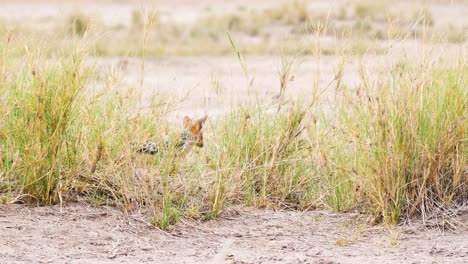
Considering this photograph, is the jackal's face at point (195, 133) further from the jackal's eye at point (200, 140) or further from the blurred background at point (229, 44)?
the blurred background at point (229, 44)

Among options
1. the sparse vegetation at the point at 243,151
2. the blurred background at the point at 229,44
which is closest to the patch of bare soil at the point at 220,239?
the sparse vegetation at the point at 243,151

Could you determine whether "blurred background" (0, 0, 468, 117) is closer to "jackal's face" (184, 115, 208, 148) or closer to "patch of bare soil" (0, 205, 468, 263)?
"jackal's face" (184, 115, 208, 148)

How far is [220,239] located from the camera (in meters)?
4.54

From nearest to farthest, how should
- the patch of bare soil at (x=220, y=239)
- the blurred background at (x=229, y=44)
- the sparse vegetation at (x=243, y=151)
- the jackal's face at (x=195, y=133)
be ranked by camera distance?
the patch of bare soil at (x=220, y=239) < the sparse vegetation at (x=243, y=151) < the jackal's face at (x=195, y=133) < the blurred background at (x=229, y=44)

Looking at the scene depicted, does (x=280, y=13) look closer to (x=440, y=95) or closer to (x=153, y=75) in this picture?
(x=153, y=75)

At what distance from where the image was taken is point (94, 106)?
5.12 m

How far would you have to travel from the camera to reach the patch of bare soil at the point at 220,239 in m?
4.27

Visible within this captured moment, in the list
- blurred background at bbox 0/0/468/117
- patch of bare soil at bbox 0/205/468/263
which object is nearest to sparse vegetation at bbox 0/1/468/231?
patch of bare soil at bbox 0/205/468/263

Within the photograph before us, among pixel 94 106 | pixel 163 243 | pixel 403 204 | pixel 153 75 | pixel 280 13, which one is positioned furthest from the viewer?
pixel 280 13

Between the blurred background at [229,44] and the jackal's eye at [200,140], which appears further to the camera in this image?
the blurred background at [229,44]

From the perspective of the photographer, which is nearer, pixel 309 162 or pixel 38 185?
pixel 38 185

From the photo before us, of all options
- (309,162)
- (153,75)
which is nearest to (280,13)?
(153,75)

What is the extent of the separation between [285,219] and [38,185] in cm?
123

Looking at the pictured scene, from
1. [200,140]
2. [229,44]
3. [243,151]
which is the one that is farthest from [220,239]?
[229,44]
